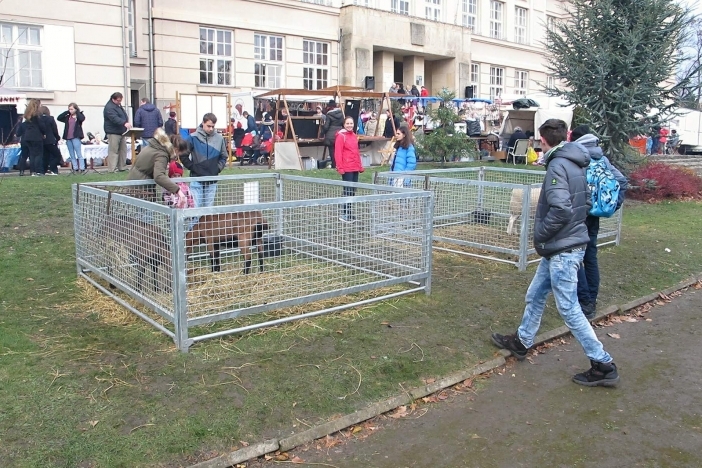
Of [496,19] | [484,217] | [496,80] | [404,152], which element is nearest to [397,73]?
[496,80]

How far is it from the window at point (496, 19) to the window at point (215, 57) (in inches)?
765

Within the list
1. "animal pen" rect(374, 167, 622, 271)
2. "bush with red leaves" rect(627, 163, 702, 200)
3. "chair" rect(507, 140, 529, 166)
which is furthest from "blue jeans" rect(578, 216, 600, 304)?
"chair" rect(507, 140, 529, 166)

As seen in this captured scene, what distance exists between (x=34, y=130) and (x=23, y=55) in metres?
6.70

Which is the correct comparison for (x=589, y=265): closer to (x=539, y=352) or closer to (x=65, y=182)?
(x=539, y=352)

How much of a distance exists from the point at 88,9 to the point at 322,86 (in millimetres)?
11565

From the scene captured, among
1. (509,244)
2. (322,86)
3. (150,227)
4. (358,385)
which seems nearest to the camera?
(358,385)

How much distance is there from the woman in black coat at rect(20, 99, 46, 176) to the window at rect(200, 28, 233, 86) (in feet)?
36.3

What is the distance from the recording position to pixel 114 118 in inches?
620

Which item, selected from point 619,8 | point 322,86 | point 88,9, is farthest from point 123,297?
point 322,86

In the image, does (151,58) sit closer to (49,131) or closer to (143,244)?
(49,131)

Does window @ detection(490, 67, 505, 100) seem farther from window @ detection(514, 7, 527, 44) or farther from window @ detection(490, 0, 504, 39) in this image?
window @ detection(514, 7, 527, 44)

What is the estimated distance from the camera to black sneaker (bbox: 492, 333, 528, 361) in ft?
19.9

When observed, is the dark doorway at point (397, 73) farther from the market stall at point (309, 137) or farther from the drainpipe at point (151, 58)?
the drainpipe at point (151, 58)

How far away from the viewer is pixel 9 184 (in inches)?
517
